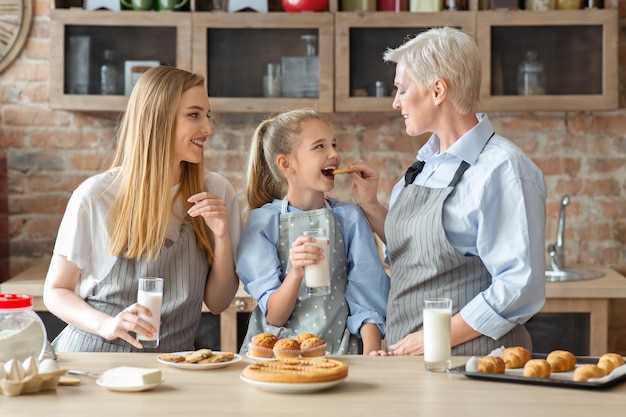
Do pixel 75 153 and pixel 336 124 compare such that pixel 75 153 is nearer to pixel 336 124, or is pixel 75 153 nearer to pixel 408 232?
pixel 336 124

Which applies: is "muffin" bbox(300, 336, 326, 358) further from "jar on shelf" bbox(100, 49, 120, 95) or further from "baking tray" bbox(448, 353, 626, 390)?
"jar on shelf" bbox(100, 49, 120, 95)

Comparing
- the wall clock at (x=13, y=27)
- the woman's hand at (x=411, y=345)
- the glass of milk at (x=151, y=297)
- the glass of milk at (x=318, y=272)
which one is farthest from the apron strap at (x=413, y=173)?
the wall clock at (x=13, y=27)

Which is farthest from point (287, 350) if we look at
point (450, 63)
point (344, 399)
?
point (450, 63)

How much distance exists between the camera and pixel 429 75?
2379mm

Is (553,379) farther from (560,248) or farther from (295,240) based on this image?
(560,248)

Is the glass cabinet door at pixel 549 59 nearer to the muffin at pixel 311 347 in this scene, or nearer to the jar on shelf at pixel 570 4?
the jar on shelf at pixel 570 4

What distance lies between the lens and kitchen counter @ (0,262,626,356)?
3477 millimetres

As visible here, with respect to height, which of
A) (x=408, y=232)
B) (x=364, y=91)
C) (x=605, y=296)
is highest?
(x=364, y=91)

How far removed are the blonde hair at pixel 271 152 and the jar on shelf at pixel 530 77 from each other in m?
1.37

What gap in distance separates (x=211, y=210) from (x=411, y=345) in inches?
24.7

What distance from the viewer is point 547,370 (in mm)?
1814

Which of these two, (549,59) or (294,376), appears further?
(549,59)

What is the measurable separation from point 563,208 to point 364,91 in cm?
99

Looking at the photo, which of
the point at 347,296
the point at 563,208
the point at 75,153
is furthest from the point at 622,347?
the point at 75,153
